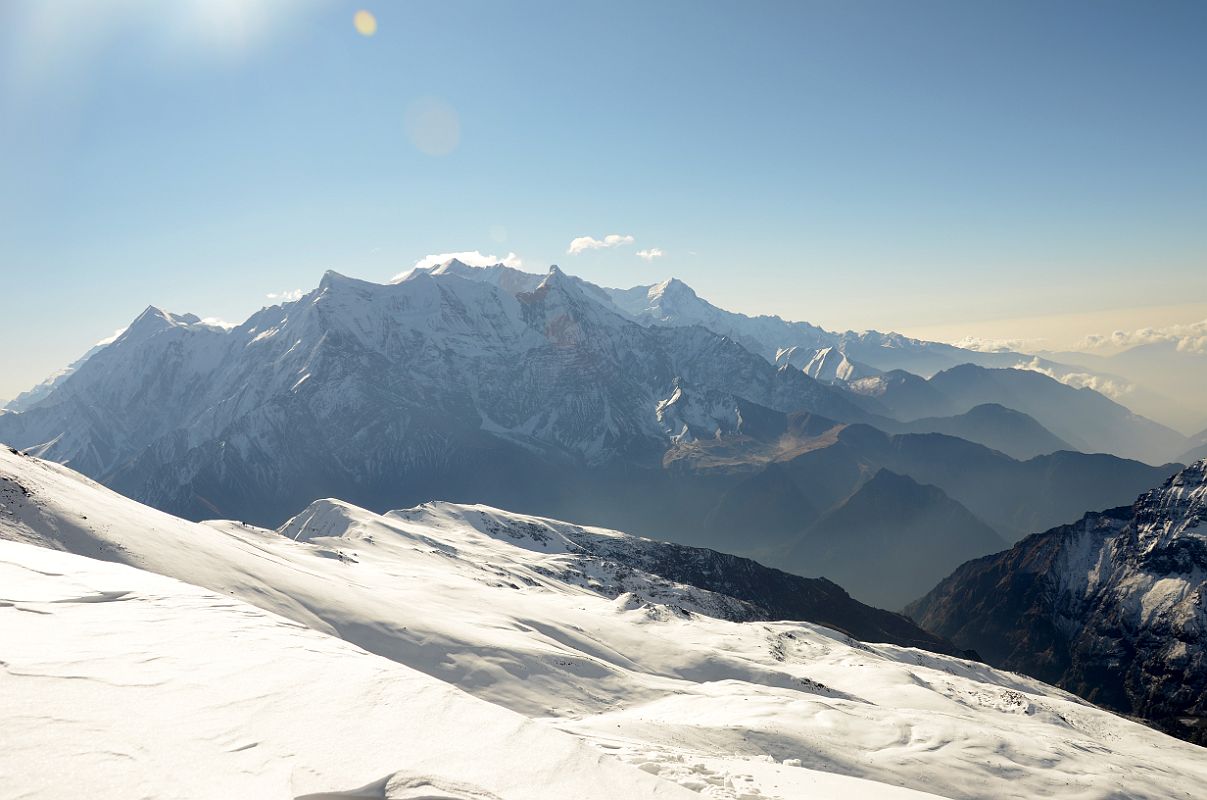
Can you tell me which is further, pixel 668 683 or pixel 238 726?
pixel 668 683

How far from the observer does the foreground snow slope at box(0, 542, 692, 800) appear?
7.96m

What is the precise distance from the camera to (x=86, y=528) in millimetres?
33594

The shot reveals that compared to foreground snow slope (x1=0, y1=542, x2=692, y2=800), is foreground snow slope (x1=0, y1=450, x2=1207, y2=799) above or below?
below

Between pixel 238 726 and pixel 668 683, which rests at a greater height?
pixel 238 726

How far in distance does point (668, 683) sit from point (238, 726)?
47936mm

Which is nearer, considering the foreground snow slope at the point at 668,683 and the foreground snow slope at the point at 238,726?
the foreground snow slope at the point at 238,726

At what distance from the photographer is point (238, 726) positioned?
32.3ft

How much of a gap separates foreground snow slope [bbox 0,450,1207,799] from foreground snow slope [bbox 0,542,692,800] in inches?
14.9

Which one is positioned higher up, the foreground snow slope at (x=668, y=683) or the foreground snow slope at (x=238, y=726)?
the foreground snow slope at (x=238, y=726)

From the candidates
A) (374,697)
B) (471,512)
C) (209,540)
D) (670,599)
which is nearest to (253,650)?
(374,697)

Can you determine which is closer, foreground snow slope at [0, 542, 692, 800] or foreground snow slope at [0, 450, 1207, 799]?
foreground snow slope at [0, 542, 692, 800]

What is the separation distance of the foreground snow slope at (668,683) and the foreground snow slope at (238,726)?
378 mm

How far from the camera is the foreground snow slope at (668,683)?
30.4 meters

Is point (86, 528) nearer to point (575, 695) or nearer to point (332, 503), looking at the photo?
point (575, 695)
